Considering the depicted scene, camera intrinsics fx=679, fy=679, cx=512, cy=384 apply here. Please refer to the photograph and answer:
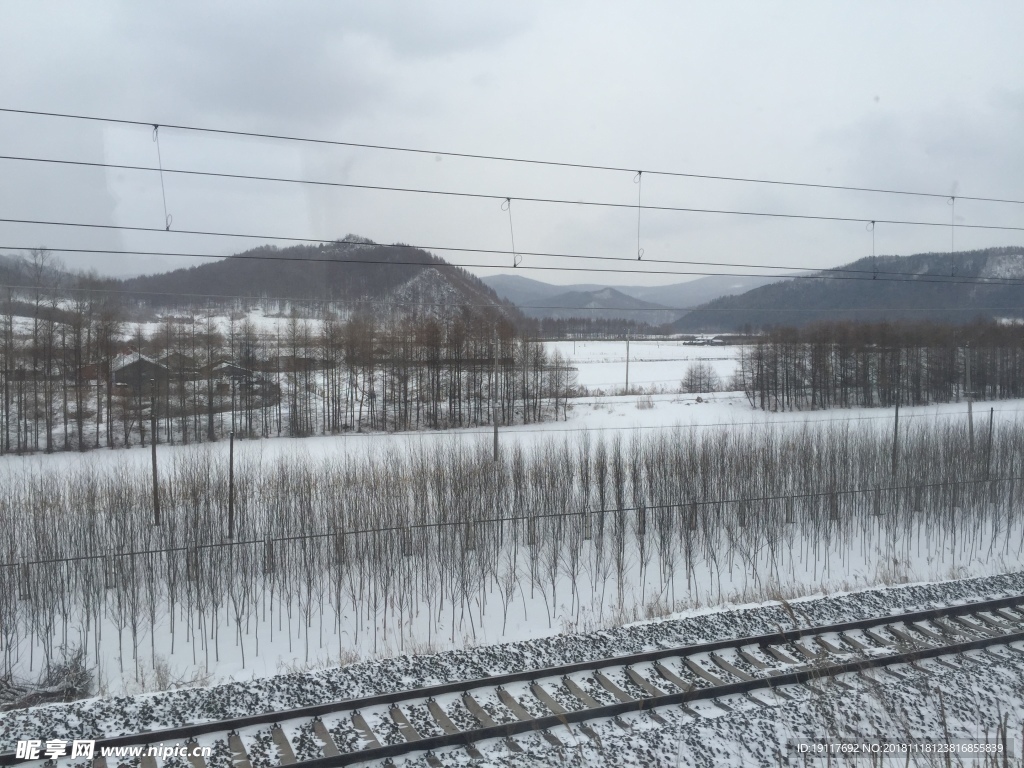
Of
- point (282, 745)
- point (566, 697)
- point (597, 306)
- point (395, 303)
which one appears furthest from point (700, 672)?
point (395, 303)

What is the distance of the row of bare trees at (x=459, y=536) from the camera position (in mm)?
9742

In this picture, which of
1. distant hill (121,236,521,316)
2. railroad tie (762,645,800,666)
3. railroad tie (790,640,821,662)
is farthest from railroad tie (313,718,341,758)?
distant hill (121,236,521,316)

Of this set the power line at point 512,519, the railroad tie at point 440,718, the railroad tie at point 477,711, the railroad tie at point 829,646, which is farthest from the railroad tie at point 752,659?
the power line at point 512,519

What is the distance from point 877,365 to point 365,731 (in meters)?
21.9

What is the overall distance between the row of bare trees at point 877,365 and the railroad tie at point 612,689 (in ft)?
50.8

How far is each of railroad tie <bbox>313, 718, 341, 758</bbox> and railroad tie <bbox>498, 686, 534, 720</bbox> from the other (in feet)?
4.90

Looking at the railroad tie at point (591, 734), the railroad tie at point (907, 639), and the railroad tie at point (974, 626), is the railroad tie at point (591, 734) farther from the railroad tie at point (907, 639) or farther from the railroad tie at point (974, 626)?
the railroad tie at point (974, 626)

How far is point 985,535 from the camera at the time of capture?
14383mm

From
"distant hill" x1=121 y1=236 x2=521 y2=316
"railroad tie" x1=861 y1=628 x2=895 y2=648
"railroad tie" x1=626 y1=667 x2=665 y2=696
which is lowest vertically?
"railroad tie" x1=861 y1=628 x2=895 y2=648

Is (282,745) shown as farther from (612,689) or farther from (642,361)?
(642,361)

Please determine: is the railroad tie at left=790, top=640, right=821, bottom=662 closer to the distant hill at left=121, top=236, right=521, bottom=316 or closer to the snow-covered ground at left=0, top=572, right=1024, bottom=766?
the snow-covered ground at left=0, top=572, right=1024, bottom=766

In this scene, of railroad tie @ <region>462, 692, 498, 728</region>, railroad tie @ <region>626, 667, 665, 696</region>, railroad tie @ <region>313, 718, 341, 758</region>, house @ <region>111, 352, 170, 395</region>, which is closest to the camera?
railroad tie @ <region>313, 718, 341, 758</region>

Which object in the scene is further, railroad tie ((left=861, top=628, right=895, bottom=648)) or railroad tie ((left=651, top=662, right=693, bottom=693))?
railroad tie ((left=861, top=628, right=895, bottom=648))

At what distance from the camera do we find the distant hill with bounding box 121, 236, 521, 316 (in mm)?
11844
